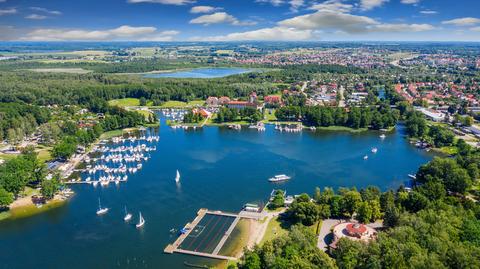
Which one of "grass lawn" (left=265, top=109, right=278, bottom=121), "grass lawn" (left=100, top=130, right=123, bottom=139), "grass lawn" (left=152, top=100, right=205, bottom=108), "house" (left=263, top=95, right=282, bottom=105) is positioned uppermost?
"house" (left=263, top=95, right=282, bottom=105)

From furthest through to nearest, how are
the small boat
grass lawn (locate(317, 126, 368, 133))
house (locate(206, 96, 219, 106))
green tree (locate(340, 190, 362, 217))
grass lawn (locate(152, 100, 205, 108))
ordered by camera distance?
grass lawn (locate(152, 100, 205, 108)), house (locate(206, 96, 219, 106)), grass lawn (locate(317, 126, 368, 133)), the small boat, green tree (locate(340, 190, 362, 217))

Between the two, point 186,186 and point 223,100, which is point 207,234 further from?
point 223,100

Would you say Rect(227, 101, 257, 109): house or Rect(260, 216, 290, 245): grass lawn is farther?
Rect(227, 101, 257, 109): house

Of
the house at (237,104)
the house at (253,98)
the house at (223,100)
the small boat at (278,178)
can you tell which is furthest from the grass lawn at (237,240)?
the house at (253,98)

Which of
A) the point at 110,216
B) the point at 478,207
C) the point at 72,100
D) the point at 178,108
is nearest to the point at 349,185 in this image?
the point at 478,207

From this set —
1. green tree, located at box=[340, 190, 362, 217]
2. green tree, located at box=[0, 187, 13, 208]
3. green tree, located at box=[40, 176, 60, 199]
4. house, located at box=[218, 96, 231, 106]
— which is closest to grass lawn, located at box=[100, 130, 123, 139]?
green tree, located at box=[40, 176, 60, 199]

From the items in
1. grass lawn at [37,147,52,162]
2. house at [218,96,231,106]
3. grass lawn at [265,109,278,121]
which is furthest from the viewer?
house at [218,96,231,106]

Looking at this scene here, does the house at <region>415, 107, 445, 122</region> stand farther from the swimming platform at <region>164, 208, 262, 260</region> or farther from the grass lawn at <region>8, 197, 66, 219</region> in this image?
the grass lawn at <region>8, 197, 66, 219</region>
